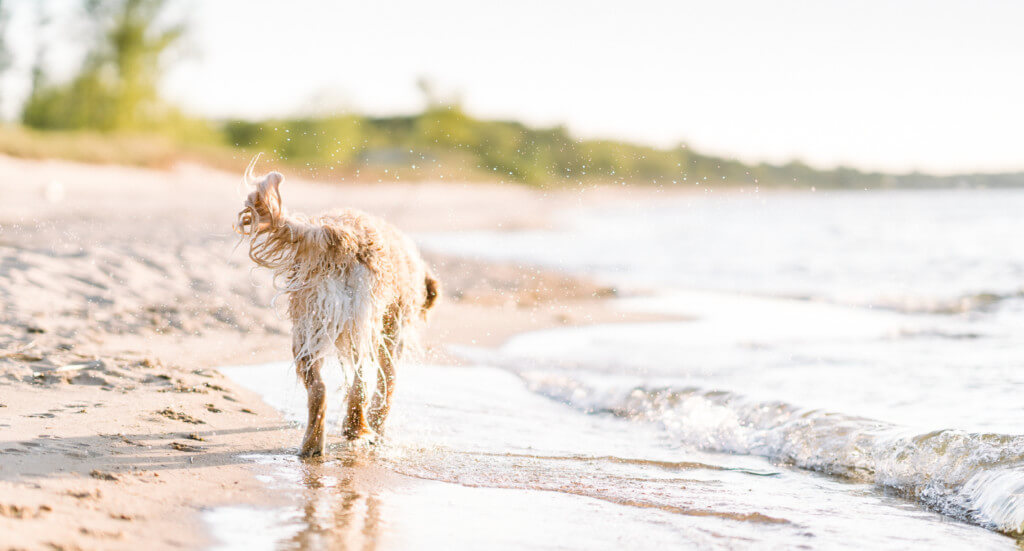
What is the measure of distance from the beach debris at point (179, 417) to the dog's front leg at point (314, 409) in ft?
2.31

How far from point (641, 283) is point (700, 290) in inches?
Result: 43.4

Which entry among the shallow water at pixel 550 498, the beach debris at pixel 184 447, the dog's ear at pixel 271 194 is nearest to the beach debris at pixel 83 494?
the shallow water at pixel 550 498

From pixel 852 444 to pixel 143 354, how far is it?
473cm

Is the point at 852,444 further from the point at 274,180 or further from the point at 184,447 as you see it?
the point at 184,447

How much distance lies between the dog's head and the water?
1.16m

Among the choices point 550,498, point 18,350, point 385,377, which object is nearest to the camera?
point 550,498

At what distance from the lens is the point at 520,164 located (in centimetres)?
7088

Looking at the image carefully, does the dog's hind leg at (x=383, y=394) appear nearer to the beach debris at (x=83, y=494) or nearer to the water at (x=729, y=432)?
the water at (x=729, y=432)

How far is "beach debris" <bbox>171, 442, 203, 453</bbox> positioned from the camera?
13.6ft

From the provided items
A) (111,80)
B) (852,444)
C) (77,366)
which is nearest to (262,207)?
(77,366)

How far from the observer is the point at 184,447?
4195 millimetres

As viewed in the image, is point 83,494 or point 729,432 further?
point 729,432

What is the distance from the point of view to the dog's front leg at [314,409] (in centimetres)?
429

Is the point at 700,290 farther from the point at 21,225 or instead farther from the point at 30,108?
the point at 30,108
